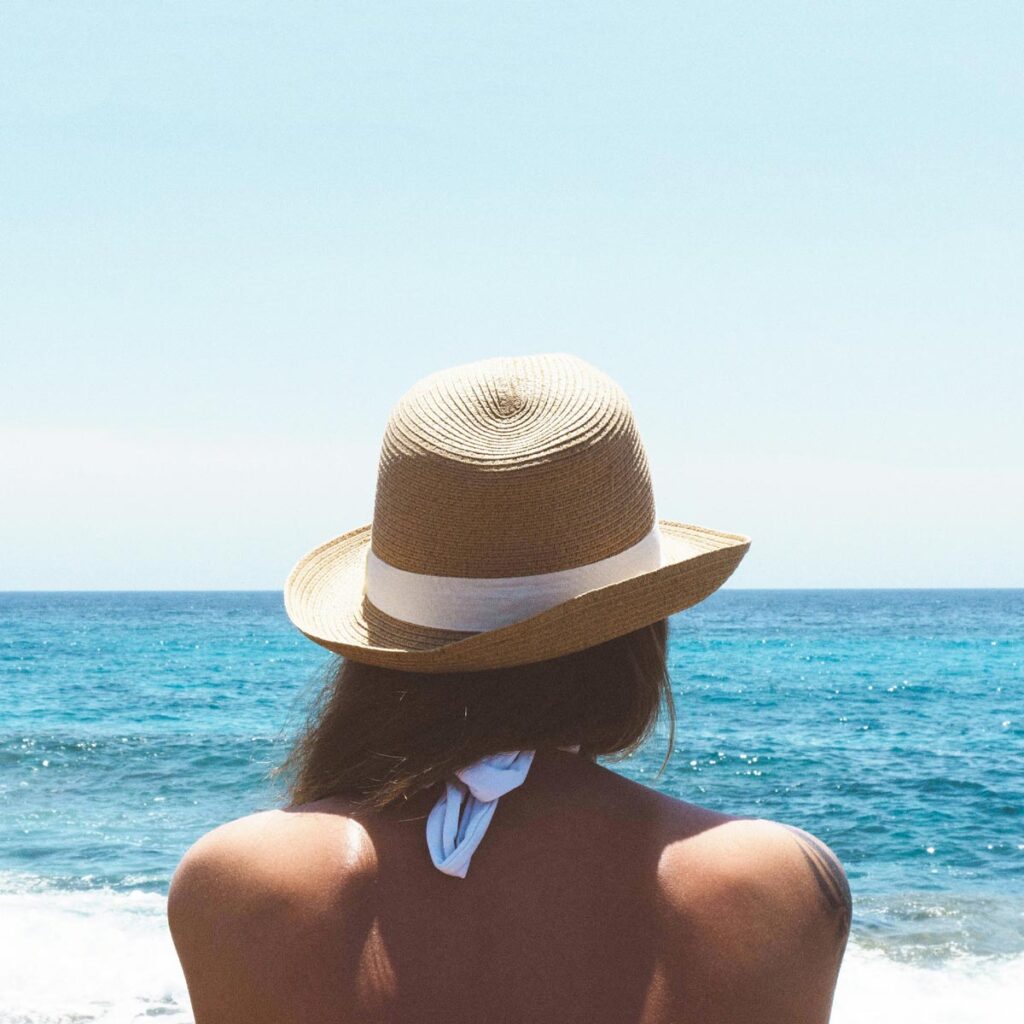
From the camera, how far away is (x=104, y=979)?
263 inches

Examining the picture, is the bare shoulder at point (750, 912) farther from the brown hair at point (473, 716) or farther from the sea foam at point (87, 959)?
the sea foam at point (87, 959)

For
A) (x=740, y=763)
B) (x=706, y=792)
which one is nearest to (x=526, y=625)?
(x=706, y=792)

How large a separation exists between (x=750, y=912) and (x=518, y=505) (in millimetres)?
446

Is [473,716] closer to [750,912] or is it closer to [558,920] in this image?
[558,920]

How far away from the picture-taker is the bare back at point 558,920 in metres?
1.11

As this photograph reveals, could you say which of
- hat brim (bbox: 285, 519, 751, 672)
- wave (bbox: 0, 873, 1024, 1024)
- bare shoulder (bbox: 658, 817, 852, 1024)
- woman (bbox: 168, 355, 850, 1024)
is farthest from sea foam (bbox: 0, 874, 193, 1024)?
bare shoulder (bbox: 658, 817, 852, 1024)

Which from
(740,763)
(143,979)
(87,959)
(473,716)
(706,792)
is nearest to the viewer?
(473,716)

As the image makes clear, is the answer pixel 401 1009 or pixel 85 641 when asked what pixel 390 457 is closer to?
pixel 401 1009


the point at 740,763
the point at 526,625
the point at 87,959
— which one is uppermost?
the point at 526,625

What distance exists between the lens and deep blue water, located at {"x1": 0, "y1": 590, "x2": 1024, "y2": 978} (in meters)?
9.25

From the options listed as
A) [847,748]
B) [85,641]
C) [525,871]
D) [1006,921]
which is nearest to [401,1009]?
[525,871]

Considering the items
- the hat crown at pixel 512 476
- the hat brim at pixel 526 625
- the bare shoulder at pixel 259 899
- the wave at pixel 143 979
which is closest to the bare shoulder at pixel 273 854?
the bare shoulder at pixel 259 899

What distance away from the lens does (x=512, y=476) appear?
1.25 m

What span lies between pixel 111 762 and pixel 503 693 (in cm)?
1514
